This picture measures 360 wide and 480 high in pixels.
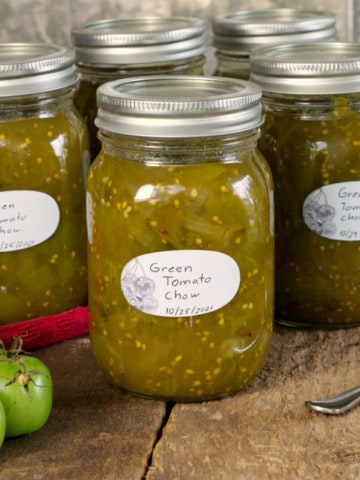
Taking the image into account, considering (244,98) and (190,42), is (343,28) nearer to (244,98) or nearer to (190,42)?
(190,42)

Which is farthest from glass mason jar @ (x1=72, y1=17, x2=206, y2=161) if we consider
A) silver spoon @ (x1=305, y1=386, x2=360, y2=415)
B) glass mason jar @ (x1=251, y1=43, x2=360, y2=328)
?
silver spoon @ (x1=305, y1=386, x2=360, y2=415)

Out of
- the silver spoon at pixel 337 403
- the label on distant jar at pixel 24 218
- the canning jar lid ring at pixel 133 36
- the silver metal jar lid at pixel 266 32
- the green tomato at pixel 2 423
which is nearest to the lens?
the green tomato at pixel 2 423

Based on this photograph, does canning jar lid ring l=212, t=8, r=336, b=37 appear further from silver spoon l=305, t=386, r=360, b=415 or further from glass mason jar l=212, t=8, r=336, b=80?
silver spoon l=305, t=386, r=360, b=415

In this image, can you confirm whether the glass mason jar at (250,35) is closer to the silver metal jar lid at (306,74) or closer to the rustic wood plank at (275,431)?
the silver metal jar lid at (306,74)

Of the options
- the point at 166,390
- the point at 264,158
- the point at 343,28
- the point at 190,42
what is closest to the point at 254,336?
the point at 166,390

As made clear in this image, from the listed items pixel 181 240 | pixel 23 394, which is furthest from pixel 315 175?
pixel 23 394

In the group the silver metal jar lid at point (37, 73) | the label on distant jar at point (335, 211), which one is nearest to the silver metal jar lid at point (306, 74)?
the label on distant jar at point (335, 211)
